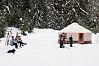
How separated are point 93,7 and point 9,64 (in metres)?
35.8

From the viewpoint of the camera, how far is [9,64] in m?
7.16

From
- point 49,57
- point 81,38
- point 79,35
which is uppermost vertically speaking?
point 79,35

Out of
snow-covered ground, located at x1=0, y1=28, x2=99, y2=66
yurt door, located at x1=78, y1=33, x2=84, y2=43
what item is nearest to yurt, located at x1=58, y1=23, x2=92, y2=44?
yurt door, located at x1=78, y1=33, x2=84, y2=43

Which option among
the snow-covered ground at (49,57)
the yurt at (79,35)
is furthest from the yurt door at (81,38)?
the snow-covered ground at (49,57)

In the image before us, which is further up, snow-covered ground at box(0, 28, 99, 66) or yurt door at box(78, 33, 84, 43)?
yurt door at box(78, 33, 84, 43)

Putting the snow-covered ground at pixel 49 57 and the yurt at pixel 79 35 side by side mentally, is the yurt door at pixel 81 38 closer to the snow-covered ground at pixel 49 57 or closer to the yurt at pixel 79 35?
the yurt at pixel 79 35

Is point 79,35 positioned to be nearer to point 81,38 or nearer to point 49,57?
point 81,38

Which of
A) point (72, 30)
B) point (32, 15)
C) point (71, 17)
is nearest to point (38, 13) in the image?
point (32, 15)

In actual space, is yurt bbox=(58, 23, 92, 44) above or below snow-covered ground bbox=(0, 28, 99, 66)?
above

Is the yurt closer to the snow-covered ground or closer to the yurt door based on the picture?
the yurt door

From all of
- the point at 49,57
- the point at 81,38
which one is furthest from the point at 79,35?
the point at 49,57

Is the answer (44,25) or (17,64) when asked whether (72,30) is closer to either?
(17,64)

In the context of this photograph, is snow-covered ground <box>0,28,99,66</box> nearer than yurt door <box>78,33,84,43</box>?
Yes

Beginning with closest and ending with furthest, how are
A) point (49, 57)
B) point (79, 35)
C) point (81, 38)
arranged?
point (49, 57)
point (81, 38)
point (79, 35)
